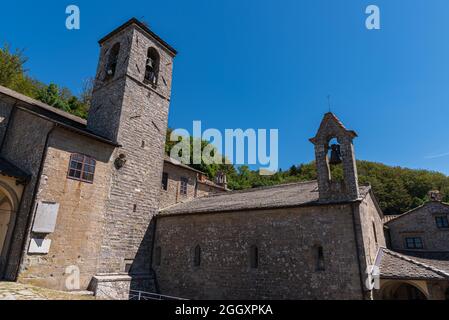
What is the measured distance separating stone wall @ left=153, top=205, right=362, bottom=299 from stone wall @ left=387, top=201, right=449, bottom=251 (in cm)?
1321

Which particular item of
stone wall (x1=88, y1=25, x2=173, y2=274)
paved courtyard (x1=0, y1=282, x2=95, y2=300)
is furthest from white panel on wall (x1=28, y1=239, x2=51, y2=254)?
stone wall (x1=88, y1=25, x2=173, y2=274)

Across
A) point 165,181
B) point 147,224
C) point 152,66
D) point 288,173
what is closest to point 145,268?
point 147,224

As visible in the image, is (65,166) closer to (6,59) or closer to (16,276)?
(16,276)

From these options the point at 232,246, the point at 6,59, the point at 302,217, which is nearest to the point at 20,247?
the point at 232,246

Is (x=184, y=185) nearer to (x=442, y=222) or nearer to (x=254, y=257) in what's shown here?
(x=254, y=257)

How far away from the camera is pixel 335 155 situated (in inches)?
520

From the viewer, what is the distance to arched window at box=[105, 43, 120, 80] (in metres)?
Answer: 18.5

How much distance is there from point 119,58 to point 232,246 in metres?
14.4

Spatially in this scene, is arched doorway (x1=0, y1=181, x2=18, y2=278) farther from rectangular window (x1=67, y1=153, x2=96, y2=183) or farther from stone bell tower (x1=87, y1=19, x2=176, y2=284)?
stone bell tower (x1=87, y1=19, x2=176, y2=284)

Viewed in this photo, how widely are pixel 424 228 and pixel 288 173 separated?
39.6m

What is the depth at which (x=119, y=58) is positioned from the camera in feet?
59.9

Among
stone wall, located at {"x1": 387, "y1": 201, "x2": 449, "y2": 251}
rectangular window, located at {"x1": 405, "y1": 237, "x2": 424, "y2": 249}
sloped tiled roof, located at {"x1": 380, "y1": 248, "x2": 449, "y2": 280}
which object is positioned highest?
stone wall, located at {"x1": 387, "y1": 201, "x2": 449, "y2": 251}

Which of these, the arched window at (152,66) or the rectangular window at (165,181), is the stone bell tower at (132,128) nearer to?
the arched window at (152,66)

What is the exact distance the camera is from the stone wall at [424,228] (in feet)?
63.2
